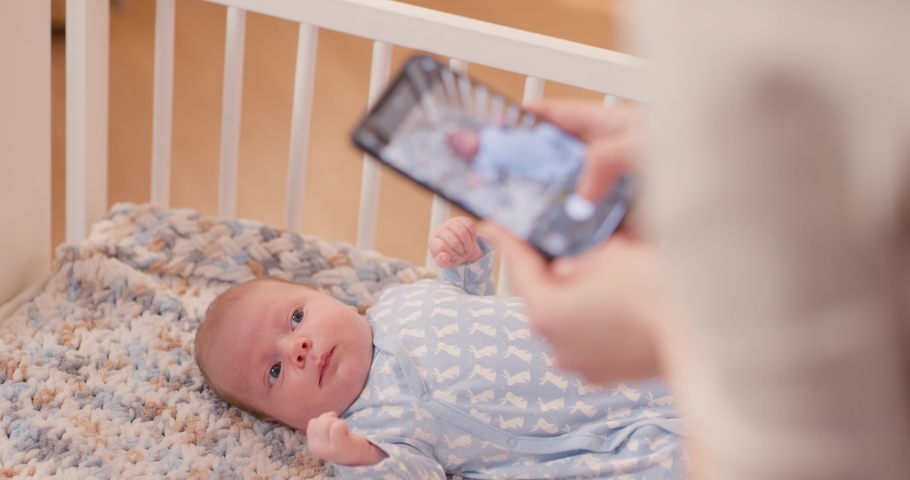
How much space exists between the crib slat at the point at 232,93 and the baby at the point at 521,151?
507mm

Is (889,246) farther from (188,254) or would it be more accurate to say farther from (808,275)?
(188,254)

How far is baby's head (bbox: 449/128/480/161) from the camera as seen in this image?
0.65 meters

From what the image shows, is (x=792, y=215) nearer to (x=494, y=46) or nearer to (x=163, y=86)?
(x=494, y=46)

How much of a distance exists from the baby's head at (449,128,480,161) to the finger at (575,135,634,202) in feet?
0.34

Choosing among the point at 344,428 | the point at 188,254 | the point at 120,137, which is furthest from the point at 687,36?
the point at 120,137

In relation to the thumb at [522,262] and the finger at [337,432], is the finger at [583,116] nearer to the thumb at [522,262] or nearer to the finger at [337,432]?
the thumb at [522,262]

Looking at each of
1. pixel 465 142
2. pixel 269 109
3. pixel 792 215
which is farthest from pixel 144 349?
pixel 269 109

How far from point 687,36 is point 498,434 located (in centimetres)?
70

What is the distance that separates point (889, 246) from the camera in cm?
25

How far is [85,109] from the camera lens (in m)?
1.09

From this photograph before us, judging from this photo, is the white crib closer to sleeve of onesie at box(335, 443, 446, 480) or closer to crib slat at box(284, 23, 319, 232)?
crib slat at box(284, 23, 319, 232)

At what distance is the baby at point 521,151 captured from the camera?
613mm

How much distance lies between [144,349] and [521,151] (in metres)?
0.64

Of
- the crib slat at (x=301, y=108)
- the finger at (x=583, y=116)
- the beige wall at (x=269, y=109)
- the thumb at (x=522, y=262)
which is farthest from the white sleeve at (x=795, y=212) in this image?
the beige wall at (x=269, y=109)
